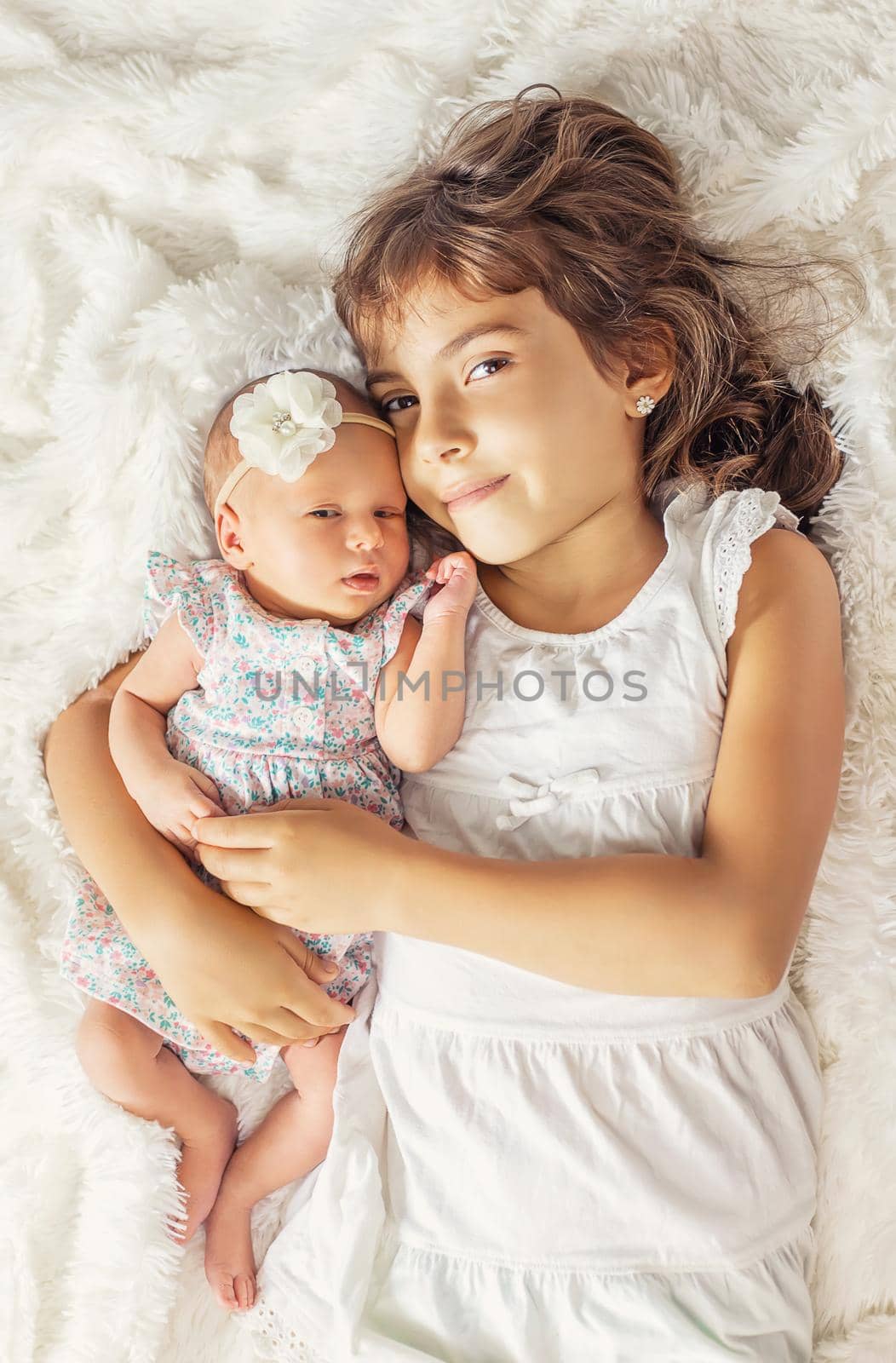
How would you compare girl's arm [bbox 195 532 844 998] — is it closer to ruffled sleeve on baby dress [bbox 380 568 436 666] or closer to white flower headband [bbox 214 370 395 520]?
ruffled sleeve on baby dress [bbox 380 568 436 666]

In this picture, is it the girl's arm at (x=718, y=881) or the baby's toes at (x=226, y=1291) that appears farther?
the baby's toes at (x=226, y=1291)

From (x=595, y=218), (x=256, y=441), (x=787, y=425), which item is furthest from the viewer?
(x=787, y=425)

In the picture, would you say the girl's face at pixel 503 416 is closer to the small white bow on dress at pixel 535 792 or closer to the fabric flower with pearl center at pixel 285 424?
the fabric flower with pearl center at pixel 285 424

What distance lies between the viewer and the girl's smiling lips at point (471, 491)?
1435 millimetres

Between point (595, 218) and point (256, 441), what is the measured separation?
0.55 meters

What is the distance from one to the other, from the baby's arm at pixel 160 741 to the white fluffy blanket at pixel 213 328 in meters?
0.09

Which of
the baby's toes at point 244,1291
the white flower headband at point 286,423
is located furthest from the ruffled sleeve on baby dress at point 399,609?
the baby's toes at point 244,1291

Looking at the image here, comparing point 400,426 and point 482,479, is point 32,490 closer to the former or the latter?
point 400,426

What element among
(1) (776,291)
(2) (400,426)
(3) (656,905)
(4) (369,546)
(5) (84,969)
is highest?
(1) (776,291)

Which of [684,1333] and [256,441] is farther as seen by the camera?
[256,441]

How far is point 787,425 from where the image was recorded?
1.61 m

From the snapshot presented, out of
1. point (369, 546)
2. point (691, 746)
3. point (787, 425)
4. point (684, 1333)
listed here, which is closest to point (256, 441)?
point (369, 546)

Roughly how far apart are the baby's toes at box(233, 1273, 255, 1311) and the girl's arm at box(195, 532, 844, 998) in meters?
0.49

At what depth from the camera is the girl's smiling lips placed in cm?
143
